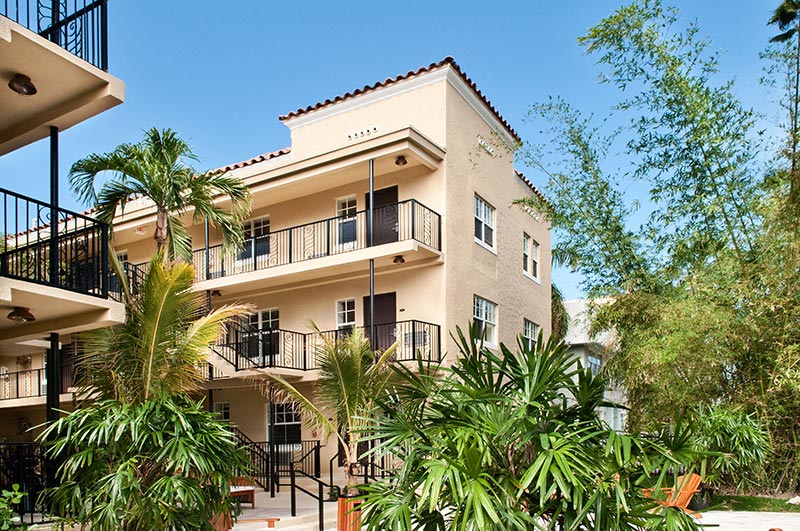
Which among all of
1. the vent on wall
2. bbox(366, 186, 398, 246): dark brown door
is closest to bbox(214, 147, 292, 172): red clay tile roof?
the vent on wall

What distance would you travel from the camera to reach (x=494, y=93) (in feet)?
71.1

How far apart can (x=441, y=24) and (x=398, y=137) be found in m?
2.70

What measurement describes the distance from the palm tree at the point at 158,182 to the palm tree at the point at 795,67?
9.71 m

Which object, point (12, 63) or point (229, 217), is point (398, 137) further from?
point (12, 63)

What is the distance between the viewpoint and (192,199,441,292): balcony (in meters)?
18.6

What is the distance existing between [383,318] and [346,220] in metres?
2.84

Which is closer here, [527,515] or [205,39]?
[527,515]

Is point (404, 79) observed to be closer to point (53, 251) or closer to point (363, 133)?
point (363, 133)

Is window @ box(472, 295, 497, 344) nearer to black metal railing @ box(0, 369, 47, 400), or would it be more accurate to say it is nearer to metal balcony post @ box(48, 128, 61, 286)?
metal balcony post @ box(48, 128, 61, 286)

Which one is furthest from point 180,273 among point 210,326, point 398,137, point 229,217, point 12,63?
point 398,137

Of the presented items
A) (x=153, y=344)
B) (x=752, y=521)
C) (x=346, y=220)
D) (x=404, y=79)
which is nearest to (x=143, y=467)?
(x=153, y=344)

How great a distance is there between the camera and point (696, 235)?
47.3 ft

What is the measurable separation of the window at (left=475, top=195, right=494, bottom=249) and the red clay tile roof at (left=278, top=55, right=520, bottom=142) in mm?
2702

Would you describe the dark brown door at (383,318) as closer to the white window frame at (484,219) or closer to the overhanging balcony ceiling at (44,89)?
the white window frame at (484,219)
